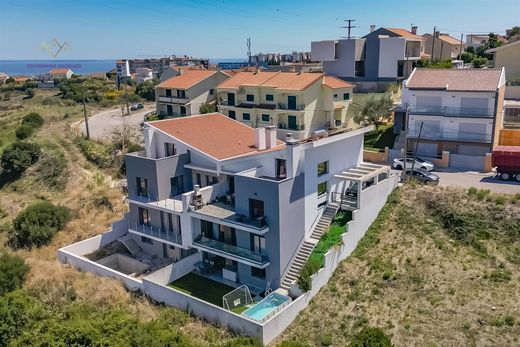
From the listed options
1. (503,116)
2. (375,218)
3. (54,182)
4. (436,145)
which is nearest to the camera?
(375,218)

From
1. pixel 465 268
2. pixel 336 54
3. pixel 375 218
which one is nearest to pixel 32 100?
pixel 336 54

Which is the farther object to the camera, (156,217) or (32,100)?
(32,100)

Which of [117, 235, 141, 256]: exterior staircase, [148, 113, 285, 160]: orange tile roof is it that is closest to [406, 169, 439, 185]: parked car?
[148, 113, 285, 160]: orange tile roof

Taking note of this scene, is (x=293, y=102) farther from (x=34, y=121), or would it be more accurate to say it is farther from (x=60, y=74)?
(x=60, y=74)

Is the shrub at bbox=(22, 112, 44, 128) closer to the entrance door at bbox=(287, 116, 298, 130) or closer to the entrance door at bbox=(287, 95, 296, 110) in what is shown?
the entrance door at bbox=(287, 116, 298, 130)

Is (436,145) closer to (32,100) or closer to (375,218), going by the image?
(375,218)

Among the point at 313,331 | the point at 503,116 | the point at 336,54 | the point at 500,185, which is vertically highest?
the point at 336,54

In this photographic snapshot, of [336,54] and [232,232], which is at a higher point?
[336,54]

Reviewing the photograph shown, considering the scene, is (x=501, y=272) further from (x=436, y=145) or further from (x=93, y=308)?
(x=93, y=308)

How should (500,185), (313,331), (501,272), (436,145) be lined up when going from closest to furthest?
(313,331) → (501,272) → (500,185) → (436,145)
